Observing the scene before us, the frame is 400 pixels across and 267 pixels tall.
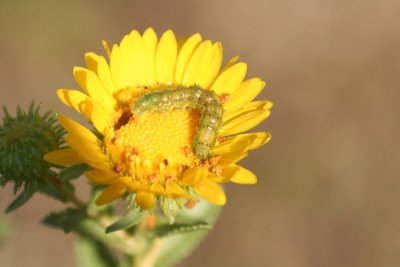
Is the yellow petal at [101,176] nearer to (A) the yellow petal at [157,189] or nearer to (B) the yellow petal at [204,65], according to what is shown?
(A) the yellow petal at [157,189]

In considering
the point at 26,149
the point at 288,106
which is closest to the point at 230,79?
the point at 26,149

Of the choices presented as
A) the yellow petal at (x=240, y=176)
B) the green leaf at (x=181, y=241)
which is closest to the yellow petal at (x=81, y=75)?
the yellow petal at (x=240, y=176)

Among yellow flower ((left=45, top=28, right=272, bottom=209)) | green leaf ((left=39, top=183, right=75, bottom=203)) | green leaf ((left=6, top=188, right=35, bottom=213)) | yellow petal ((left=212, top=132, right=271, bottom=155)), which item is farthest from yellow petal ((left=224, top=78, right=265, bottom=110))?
green leaf ((left=6, top=188, right=35, bottom=213))

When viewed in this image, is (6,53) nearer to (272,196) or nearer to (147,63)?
(272,196)

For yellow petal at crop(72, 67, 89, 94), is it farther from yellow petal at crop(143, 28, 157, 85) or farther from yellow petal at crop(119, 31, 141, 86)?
yellow petal at crop(143, 28, 157, 85)

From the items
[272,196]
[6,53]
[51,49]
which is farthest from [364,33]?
[6,53]
